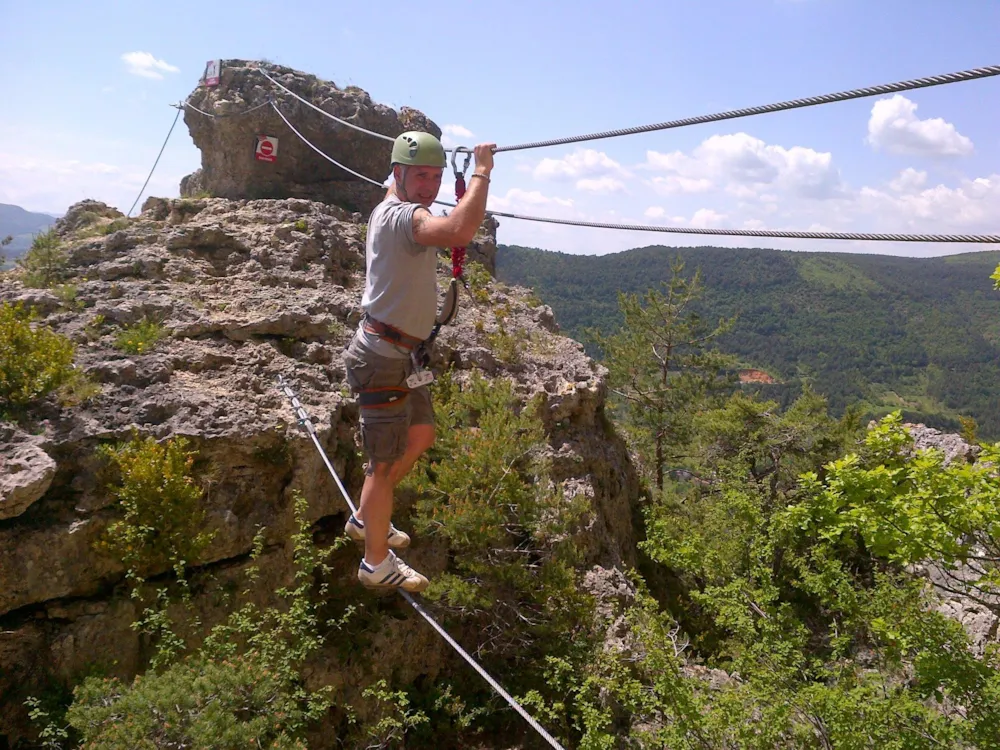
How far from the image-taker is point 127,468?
4551 millimetres

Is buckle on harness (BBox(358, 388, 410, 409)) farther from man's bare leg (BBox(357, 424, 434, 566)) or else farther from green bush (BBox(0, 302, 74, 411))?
green bush (BBox(0, 302, 74, 411))

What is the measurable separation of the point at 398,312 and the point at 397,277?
0.21 meters

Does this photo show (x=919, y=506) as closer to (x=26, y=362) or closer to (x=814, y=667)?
(x=814, y=667)

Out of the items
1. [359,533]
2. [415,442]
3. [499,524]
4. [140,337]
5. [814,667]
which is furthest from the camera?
[814,667]

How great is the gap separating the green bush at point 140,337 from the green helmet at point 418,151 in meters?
3.64

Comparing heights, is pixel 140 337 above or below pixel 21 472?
above

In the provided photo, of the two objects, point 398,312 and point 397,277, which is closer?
point 397,277

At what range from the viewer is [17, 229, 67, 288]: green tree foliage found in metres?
6.39

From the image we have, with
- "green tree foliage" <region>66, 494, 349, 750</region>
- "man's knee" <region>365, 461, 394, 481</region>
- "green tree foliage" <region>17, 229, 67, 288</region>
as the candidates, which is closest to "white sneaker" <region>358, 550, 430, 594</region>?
"man's knee" <region>365, 461, 394, 481</region>

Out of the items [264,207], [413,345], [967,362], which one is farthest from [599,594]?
[967,362]

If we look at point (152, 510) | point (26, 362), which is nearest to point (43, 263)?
point (26, 362)

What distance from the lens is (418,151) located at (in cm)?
332

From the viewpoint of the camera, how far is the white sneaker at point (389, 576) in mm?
4074

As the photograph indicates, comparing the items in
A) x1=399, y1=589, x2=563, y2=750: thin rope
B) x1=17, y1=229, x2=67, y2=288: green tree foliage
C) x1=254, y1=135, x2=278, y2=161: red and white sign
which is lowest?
x1=399, y1=589, x2=563, y2=750: thin rope
